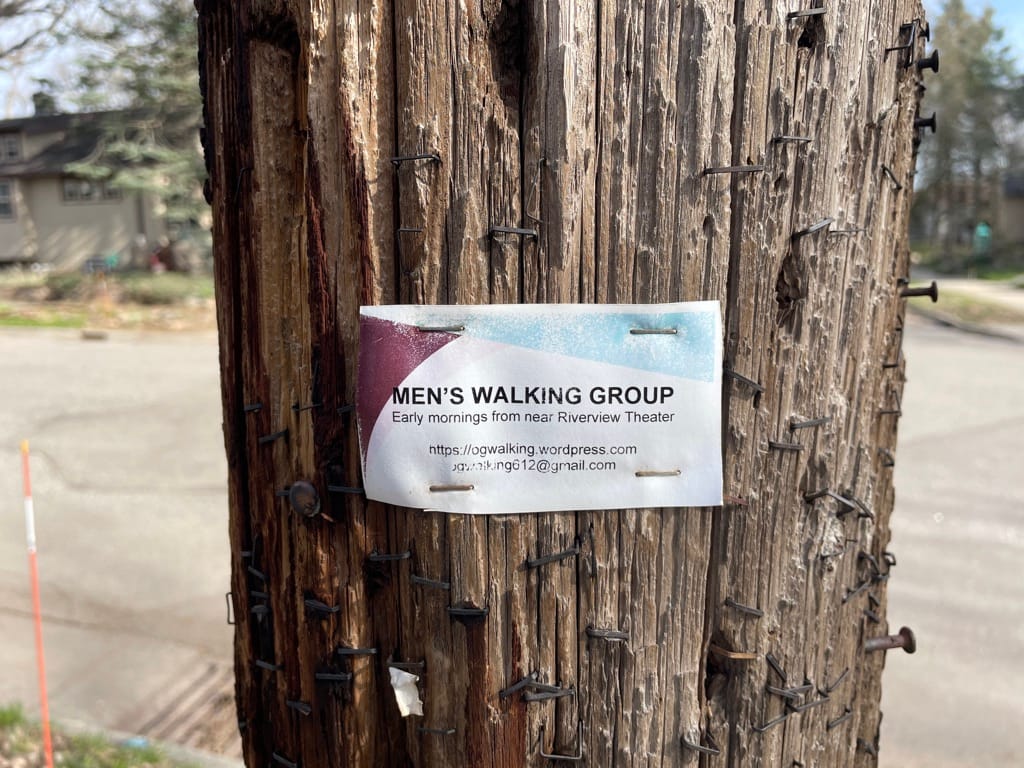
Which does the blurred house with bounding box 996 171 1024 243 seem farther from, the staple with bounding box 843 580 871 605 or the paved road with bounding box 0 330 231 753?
the staple with bounding box 843 580 871 605

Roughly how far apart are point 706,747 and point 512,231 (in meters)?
0.79

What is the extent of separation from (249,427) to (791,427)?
2.64ft

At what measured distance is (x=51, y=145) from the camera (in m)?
27.4

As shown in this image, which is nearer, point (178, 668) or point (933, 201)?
point (178, 668)

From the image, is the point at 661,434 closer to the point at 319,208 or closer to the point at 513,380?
the point at 513,380

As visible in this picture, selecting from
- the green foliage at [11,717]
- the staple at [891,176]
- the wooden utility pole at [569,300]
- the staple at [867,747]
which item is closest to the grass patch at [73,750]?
the green foliage at [11,717]

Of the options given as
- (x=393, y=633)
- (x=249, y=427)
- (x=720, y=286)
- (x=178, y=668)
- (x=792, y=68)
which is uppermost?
Answer: (x=792, y=68)

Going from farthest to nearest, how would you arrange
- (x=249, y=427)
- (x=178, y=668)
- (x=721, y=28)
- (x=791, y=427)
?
(x=178, y=668), (x=249, y=427), (x=791, y=427), (x=721, y=28)

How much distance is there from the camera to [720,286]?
1.10 m

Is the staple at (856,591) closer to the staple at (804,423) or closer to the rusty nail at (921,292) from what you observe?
the staple at (804,423)

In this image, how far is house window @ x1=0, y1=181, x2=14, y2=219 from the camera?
26.8 m

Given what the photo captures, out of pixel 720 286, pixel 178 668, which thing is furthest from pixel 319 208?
pixel 178 668

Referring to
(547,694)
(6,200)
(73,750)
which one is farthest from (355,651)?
(6,200)

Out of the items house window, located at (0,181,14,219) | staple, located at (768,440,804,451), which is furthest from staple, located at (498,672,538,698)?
house window, located at (0,181,14,219)
